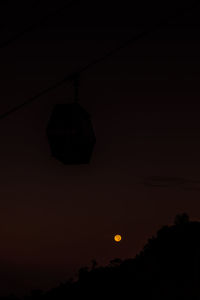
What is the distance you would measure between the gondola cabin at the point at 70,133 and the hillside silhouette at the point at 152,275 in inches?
1197

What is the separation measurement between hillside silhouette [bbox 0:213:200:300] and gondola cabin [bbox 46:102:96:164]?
30.4m

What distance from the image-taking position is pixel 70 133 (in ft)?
25.0

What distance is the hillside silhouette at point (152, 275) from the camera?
39656 millimetres

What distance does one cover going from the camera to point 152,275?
46.9 metres

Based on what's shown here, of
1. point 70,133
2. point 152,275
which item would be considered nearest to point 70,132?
point 70,133

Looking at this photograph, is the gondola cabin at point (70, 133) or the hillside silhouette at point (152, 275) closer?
the gondola cabin at point (70, 133)

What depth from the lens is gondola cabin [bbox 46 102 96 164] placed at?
7.60 metres

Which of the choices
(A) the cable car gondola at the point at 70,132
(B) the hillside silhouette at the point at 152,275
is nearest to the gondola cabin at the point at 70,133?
(A) the cable car gondola at the point at 70,132

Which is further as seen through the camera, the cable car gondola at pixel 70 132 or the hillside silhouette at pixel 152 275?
the hillside silhouette at pixel 152 275

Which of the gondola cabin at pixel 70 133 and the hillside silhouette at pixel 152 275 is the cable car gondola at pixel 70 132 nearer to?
the gondola cabin at pixel 70 133

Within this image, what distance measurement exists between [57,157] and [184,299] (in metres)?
39.3

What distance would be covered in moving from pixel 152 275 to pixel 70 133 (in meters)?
40.9

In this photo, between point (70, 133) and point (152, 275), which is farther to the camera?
point (152, 275)

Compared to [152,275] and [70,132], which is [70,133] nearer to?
[70,132]
